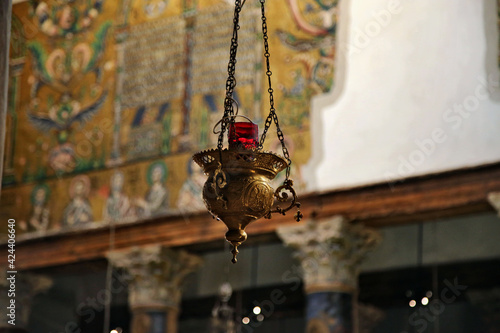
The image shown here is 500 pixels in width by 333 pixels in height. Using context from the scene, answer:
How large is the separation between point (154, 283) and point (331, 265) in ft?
7.13

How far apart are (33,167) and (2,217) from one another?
715 millimetres

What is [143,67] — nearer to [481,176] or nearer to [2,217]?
[2,217]

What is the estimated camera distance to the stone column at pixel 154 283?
1138cm

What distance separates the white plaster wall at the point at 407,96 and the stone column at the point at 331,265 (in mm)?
462

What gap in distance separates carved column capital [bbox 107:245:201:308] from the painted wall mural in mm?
413

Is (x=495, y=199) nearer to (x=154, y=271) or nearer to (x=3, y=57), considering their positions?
(x=154, y=271)

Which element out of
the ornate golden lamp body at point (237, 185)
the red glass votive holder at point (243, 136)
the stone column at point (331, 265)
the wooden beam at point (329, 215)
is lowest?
the ornate golden lamp body at point (237, 185)

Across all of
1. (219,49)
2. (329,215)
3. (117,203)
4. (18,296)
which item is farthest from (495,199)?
(18,296)

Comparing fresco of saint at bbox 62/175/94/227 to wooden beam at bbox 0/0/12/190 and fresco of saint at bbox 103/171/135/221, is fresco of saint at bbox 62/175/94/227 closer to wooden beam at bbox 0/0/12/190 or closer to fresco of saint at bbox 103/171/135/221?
fresco of saint at bbox 103/171/135/221

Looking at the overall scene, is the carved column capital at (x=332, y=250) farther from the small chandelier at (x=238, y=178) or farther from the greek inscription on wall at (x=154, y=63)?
the small chandelier at (x=238, y=178)

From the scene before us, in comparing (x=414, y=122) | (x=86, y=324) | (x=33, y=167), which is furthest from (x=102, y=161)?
(x=414, y=122)

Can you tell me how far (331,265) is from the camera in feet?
34.2

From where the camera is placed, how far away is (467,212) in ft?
32.6

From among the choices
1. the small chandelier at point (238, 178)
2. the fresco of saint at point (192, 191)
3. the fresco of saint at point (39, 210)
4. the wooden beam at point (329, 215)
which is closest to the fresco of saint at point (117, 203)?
the wooden beam at point (329, 215)
